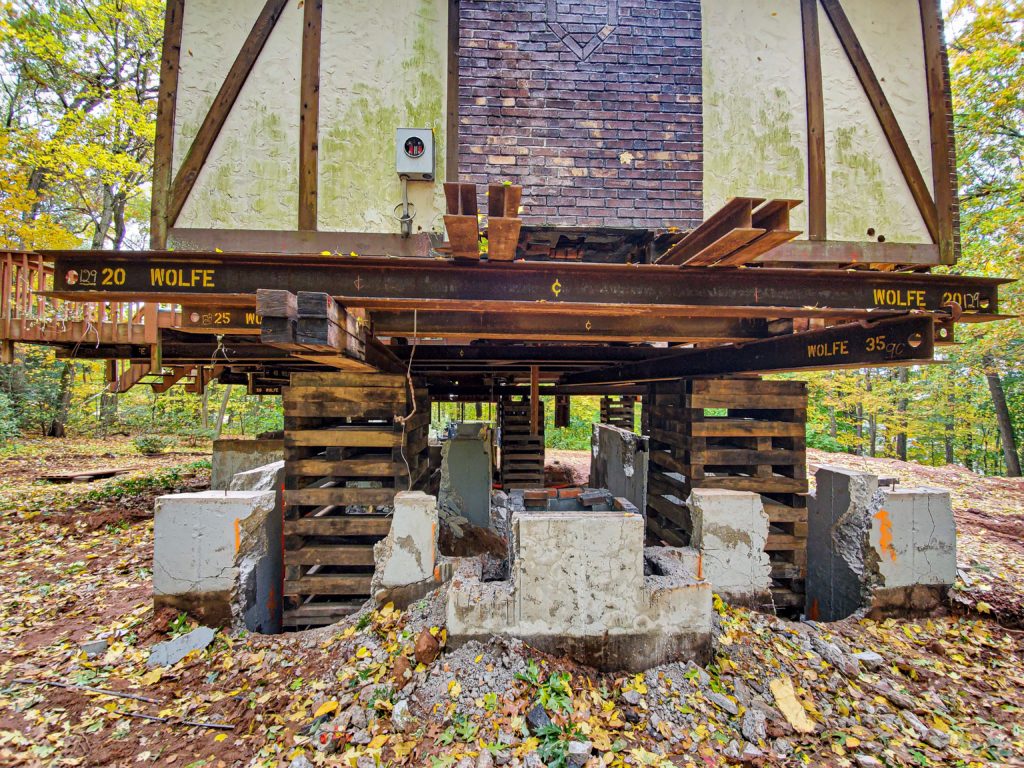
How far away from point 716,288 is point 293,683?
440 cm

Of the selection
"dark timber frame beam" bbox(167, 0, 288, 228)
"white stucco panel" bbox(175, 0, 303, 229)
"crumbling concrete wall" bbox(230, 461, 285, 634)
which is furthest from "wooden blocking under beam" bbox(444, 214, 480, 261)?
"dark timber frame beam" bbox(167, 0, 288, 228)

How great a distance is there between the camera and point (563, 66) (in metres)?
4.13

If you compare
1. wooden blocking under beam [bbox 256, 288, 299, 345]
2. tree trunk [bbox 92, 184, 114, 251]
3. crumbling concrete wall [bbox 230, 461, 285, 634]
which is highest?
tree trunk [bbox 92, 184, 114, 251]

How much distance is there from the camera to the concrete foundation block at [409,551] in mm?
3738

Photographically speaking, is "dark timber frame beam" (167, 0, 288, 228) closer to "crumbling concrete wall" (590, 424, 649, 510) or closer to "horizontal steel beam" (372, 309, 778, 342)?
"horizontal steel beam" (372, 309, 778, 342)

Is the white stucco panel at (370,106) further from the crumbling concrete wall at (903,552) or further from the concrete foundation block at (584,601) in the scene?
the crumbling concrete wall at (903,552)

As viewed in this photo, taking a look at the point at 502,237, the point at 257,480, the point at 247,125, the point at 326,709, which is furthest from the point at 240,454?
the point at 502,237

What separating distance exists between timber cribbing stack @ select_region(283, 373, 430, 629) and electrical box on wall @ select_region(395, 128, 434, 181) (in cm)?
213

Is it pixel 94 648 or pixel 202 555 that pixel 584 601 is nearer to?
pixel 202 555

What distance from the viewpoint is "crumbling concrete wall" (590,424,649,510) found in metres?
7.25

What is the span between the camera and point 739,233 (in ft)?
7.54

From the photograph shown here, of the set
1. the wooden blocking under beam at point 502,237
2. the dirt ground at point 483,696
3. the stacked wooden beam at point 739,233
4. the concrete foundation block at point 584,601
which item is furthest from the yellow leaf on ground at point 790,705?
the wooden blocking under beam at point 502,237

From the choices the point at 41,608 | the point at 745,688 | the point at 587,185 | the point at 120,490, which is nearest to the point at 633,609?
the point at 745,688

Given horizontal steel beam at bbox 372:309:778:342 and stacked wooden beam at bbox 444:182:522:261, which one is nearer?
stacked wooden beam at bbox 444:182:522:261
